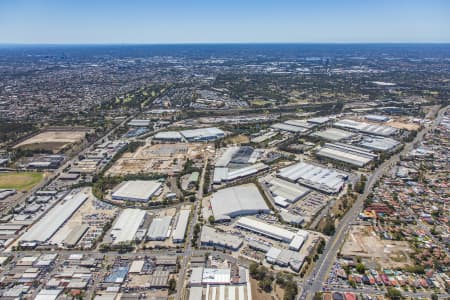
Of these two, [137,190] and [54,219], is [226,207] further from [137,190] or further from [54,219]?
[54,219]

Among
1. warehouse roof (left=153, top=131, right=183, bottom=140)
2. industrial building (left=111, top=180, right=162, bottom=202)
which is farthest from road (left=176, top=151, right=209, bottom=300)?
warehouse roof (left=153, top=131, right=183, bottom=140)

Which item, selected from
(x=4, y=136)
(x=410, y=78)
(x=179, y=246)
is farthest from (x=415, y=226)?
(x=410, y=78)

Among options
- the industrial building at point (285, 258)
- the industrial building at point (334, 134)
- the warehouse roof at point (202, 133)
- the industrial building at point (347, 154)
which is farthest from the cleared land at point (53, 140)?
the industrial building at point (334, 134)

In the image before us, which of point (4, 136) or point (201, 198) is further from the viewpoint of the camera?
point (4, 136)

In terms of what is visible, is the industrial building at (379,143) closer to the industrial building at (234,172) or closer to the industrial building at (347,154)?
the industrial building at (347,154)

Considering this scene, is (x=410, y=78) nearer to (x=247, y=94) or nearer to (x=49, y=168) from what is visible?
(x=247, y=94)

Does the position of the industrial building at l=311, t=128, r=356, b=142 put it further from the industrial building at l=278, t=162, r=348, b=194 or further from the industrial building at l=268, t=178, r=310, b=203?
the industrial building at l=268, t=178, r=310, b=203
